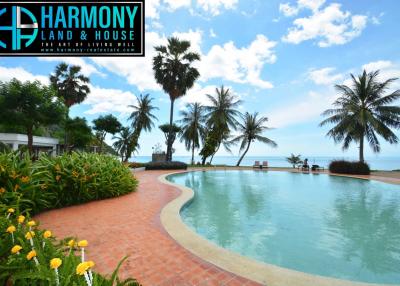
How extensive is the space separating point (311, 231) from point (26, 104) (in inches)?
834

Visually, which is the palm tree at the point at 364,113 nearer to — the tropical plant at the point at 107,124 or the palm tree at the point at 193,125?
the palm tree at the point at 193,125

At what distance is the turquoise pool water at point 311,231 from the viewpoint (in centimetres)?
415

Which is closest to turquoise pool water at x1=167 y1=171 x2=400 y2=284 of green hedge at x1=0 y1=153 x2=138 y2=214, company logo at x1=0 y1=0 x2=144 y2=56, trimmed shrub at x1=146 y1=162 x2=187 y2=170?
green hedge at x1=0 y1=153 x2=138 y2=214

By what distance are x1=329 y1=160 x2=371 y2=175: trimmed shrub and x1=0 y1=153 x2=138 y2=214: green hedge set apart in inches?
766

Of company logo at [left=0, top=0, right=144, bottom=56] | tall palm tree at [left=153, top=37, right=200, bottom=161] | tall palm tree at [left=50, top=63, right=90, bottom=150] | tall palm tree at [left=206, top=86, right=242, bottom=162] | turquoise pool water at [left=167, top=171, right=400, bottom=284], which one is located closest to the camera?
turquoise pool water at [left=167, top=171, right=400, bottom=284]

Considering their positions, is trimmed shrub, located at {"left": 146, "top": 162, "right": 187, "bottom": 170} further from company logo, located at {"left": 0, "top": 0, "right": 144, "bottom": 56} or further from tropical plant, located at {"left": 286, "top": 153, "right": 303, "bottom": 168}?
tropical plant, located at {"left": 286, "top": 153, "right": 303, "bottom": 168}

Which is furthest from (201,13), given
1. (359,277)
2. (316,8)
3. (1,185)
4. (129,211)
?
A: (359,277)

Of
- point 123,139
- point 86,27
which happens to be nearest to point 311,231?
point 86,27

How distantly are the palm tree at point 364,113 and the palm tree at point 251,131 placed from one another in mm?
7877

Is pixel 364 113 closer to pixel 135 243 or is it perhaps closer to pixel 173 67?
pixel 173 67

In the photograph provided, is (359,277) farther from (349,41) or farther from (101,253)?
(349,41)

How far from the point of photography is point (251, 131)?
30.3 metres

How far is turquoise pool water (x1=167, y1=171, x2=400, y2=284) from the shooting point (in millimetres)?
4152

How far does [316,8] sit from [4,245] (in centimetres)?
1323
